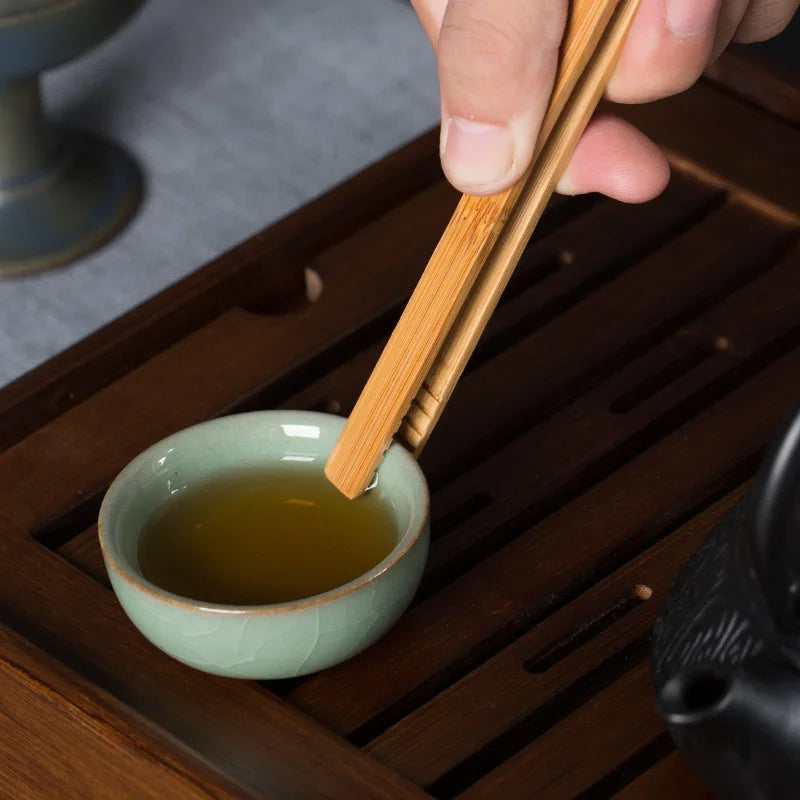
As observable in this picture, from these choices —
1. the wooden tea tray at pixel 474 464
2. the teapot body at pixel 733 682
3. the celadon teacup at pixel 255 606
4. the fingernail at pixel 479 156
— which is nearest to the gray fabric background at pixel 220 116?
the wooden tea tray at pixel 474 464

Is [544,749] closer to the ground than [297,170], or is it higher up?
higher up

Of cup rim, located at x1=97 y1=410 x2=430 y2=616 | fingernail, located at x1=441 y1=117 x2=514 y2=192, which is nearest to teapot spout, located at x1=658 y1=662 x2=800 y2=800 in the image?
cup rim, located at x1=97 y1=410 x2=430 y2=616

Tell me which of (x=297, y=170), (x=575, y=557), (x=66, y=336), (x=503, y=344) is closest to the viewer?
(x=575, y=557)

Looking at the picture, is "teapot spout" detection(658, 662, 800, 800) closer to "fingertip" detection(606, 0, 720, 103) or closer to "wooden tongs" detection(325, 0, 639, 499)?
"wooden tongs" detection(325, 0, 639, 499)

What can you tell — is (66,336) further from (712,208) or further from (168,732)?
(168,732)

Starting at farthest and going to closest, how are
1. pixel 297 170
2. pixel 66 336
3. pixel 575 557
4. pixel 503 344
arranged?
1. pixel 297 170
2. pixel 66 336
3. pixel 503 344
4. pixel 575 557

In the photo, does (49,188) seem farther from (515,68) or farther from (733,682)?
(733,682)

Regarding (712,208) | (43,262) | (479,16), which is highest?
(479,16)

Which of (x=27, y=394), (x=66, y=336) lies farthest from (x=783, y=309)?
(x=66, y=336)
